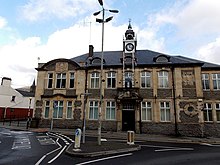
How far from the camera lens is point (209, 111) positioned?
2239cm

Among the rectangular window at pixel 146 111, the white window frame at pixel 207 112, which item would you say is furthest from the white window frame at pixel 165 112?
the white window frame at pixel 207 112

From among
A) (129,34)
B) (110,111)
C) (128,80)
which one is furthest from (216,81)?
(110,111)

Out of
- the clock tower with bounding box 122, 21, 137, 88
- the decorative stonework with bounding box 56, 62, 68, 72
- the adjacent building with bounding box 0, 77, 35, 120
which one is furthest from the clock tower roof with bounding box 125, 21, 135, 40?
the adjacent building with bounding box 0, 77, 35, 120

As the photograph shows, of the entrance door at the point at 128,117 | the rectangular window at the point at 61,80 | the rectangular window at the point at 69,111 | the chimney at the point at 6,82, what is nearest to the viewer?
the entrance door at the point at 128,117

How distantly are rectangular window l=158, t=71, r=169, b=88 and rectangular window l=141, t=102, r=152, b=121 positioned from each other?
2.76 meters

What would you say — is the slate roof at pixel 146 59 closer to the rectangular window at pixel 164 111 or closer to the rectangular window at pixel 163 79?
the rectangular window at pixel 163 79

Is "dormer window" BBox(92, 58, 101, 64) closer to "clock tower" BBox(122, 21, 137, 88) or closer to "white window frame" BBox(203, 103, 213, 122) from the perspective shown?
"clock tower" BBox(122, 21, 137, 88)

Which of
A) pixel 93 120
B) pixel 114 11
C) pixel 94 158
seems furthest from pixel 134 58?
pixel 94 158

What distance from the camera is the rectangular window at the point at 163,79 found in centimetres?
2322

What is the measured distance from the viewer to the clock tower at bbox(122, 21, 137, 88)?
23.9 meters

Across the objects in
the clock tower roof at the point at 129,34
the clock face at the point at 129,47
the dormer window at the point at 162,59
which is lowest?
the dormer window at the point at 162,59

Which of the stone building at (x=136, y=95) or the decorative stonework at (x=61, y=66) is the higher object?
the decorative stonework at (x=61, y=66)

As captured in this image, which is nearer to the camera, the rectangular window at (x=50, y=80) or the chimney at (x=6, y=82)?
the rectangular window at (x=50, y=80)

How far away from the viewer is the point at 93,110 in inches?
950
